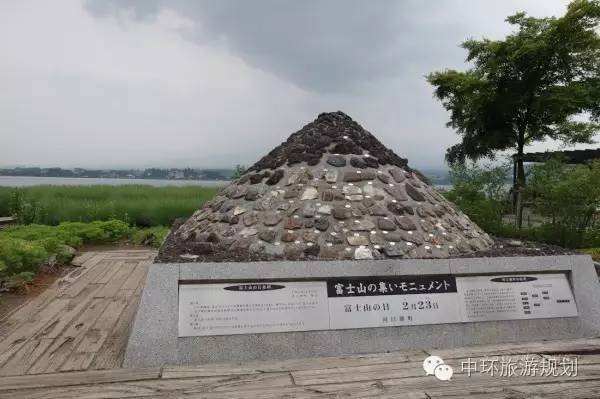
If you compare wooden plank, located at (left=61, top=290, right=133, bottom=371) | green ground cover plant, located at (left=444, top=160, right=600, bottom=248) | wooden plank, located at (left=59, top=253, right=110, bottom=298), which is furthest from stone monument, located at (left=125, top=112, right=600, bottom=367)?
green ground cover plant, located at (left=444, top=160, right=600, bottom=248)

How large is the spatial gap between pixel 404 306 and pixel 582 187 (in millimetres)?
7396

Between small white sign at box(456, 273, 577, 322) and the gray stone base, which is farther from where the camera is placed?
small white sign at box(456, 273, 577, 322)

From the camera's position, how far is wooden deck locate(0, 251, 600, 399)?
2973 mm

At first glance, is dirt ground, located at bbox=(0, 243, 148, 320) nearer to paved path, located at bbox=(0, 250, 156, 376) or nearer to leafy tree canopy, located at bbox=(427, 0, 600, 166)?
paved path, located at bbox=(0, 250, 156, 376)

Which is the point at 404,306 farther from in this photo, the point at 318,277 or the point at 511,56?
the point at 511,56

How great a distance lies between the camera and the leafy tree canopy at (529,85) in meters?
17.3

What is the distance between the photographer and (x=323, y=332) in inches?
145

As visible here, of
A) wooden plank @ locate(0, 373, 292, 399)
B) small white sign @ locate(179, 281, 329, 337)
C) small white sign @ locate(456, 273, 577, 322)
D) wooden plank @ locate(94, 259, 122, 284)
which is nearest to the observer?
wooden plank @ locate(0, 373, 292, 399)

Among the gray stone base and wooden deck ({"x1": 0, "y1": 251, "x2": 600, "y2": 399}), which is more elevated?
the gray stone base

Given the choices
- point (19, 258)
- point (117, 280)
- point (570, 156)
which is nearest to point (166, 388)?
point (117, 280)

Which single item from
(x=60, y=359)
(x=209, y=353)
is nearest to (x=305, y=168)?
(x=209, y=353)

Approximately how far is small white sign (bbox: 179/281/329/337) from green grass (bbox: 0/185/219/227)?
9357 millimetres

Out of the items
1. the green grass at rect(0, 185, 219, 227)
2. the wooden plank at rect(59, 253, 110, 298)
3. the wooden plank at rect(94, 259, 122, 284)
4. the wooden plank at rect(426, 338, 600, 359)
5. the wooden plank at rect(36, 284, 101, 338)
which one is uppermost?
the green grass at rect(0, 185, 219, 227)

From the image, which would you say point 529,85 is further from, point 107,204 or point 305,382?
point 305,382
